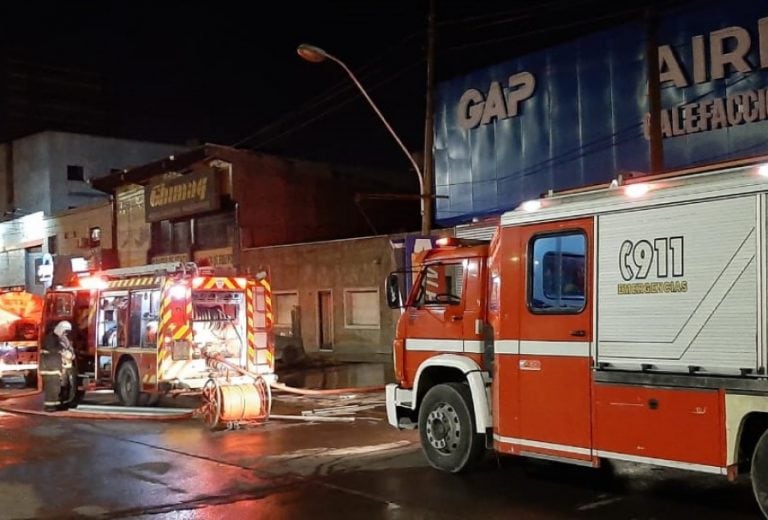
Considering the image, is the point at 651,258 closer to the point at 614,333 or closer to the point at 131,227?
the point at 614,333

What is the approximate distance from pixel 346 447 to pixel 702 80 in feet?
32.0

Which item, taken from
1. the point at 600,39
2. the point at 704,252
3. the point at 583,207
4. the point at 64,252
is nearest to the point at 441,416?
the point at 583,207

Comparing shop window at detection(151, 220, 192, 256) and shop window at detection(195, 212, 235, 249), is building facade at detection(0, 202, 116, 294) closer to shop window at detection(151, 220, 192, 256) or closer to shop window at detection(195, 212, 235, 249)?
shop window at detection(151, 220, 192, 256)

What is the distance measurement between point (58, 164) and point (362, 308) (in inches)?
1008

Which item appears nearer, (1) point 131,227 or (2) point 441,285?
(2) point 441,285

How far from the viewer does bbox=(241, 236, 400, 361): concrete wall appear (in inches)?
906

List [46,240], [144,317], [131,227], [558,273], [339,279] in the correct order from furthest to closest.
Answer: [46,240]
[131,227]
[339,279]
[144,317]
[558,273]

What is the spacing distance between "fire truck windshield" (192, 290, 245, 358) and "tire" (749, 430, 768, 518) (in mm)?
10048

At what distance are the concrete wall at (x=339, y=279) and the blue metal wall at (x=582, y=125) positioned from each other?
9.80ft

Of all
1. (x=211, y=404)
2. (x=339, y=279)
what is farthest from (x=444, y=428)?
(x=339, y=279)

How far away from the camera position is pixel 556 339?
7.59m

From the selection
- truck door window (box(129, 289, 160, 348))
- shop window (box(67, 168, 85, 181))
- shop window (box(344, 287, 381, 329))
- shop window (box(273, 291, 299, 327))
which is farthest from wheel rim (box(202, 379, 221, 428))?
shop window (box(67, 168, 85, 181))

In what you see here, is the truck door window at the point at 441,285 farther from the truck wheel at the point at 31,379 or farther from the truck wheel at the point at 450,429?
the truck wheel at the point at 31,379

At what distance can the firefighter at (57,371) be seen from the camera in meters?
15.1
